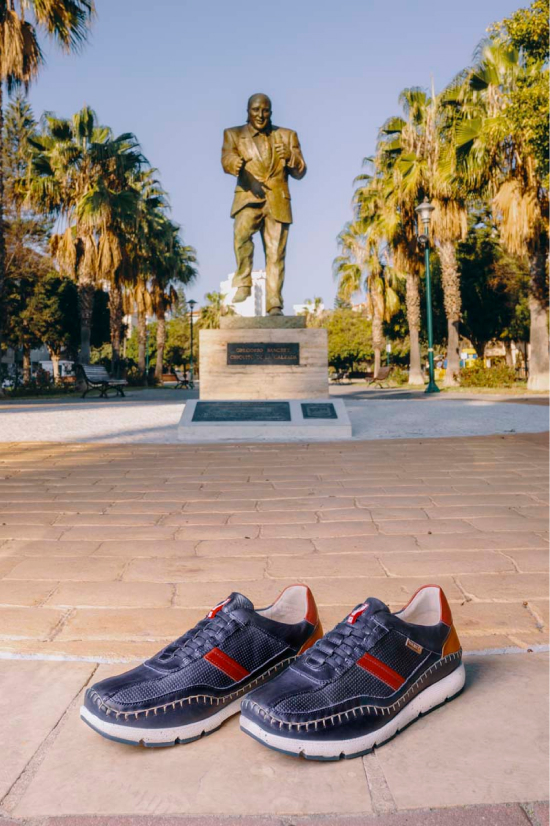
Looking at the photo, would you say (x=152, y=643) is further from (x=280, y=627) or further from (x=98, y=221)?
(x=98, y=221)

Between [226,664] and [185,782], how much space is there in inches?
13.3

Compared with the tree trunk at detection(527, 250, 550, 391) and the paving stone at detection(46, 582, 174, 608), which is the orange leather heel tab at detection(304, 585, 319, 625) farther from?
the tree trunk at detection(527, 250, 550, 391)

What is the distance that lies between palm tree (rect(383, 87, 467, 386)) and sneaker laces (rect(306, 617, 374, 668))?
20.8 metres

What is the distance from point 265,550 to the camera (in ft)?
11.3

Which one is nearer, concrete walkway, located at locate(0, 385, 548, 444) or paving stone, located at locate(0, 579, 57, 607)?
paving stone, located at locate(0, 579, 57, 607)

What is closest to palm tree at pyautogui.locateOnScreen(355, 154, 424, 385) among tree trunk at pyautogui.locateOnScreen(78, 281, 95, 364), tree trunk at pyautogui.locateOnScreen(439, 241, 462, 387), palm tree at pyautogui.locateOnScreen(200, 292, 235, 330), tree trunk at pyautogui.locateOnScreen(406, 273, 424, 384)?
tree trunk at pyautogui.locateOnScreen(406, 273, 424, 384)

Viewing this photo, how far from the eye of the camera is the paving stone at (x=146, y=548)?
3.38m

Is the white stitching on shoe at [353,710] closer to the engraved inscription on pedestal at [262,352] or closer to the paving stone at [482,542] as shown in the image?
the paving stone at [482,542]

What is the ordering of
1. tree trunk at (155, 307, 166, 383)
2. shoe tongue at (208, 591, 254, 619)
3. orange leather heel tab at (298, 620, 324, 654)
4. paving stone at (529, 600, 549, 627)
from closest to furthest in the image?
shoe tongue at (208, 591, 254, 619) → orange leather heel tab at (298, 620, 324, 654) → paving stone at (529, 600, 549, 627) → tree trunk at (155, 307, 166, 383)

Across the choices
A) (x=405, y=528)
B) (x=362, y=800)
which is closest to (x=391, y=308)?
(x=405, y=528)

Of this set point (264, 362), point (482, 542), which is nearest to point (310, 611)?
point (482, 542)

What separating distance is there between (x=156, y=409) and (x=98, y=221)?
12718 millimetres

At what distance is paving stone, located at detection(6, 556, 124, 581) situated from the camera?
301 cm

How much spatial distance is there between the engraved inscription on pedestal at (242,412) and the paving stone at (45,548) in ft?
17.1
